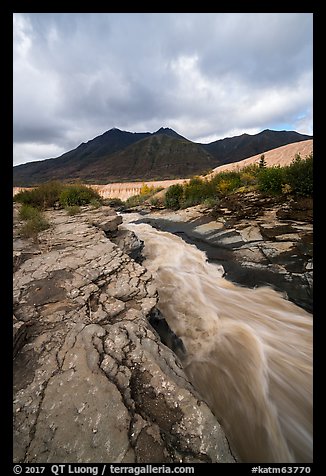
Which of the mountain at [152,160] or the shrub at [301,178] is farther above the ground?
the mountain at [152,160]

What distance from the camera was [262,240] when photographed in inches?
247

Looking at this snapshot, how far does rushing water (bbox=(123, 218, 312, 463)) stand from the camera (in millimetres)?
2301

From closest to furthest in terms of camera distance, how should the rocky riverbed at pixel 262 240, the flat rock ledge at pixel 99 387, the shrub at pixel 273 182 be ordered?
the flat rock ledge at pixel 99 387 → the rocky riverbed at pixel 262 240 → the shrub at pixel 273 182

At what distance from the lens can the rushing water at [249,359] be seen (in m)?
2.30

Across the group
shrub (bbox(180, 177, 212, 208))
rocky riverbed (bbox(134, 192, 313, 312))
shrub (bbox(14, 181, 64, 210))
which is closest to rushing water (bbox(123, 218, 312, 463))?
rocky riverbed (bbox(134, 192, 313, 312))

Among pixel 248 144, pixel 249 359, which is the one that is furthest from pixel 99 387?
pixel 248 144

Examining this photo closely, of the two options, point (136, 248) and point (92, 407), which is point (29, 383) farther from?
point (136, 248)

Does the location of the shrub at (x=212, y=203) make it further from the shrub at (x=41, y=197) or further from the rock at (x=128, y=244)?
the shrub at (x=41, y=197)

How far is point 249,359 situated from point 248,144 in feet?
478

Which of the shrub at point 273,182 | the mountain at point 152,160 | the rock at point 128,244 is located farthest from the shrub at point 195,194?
the mountain at point 152,160

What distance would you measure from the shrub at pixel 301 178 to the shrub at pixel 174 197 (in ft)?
25.3

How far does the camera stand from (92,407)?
157cm

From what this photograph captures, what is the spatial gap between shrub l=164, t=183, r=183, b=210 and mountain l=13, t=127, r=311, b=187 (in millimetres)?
66489

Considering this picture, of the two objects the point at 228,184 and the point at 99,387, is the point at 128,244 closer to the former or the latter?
the point at 99,387
